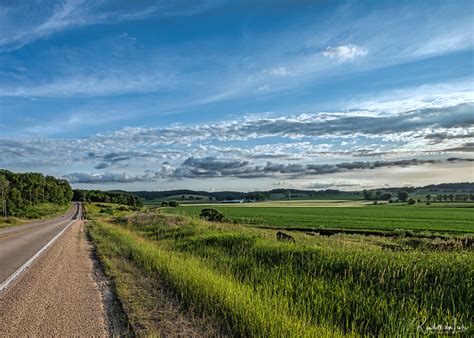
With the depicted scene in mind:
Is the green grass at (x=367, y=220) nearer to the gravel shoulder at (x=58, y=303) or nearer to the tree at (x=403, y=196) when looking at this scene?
the gravel shoulder at (x=58, y=303)

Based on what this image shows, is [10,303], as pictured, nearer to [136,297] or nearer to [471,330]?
[136,297]

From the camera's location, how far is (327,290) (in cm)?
791

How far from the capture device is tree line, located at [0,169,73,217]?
8081 centimetres

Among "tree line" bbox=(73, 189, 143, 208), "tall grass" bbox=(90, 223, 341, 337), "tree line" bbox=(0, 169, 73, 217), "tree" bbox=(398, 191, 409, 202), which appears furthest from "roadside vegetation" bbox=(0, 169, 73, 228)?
"tree" bbox=(398, 191, 409, 202)

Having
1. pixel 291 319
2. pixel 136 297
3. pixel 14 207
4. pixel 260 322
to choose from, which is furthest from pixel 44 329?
pixel 14 207

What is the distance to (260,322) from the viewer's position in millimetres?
5992

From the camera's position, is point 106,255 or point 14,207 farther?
point 14,207

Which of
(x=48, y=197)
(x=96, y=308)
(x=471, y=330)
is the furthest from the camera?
(x=48, y=197)

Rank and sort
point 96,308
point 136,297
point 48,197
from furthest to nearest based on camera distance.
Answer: point 48,197
point 136,297
point 96,308

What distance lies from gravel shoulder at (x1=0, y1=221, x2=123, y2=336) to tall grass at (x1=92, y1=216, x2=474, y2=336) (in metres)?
1.65

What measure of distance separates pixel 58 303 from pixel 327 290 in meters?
5.53

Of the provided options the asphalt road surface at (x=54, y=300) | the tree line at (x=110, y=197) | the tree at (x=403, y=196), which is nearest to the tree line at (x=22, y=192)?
the tree line at (x=110, y=197)

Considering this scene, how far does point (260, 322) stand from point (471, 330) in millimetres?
3107

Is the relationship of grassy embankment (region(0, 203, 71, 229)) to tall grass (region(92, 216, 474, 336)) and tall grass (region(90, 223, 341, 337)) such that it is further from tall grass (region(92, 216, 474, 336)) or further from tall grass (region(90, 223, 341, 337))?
tall grass (region(92, 216, 474, 336))
